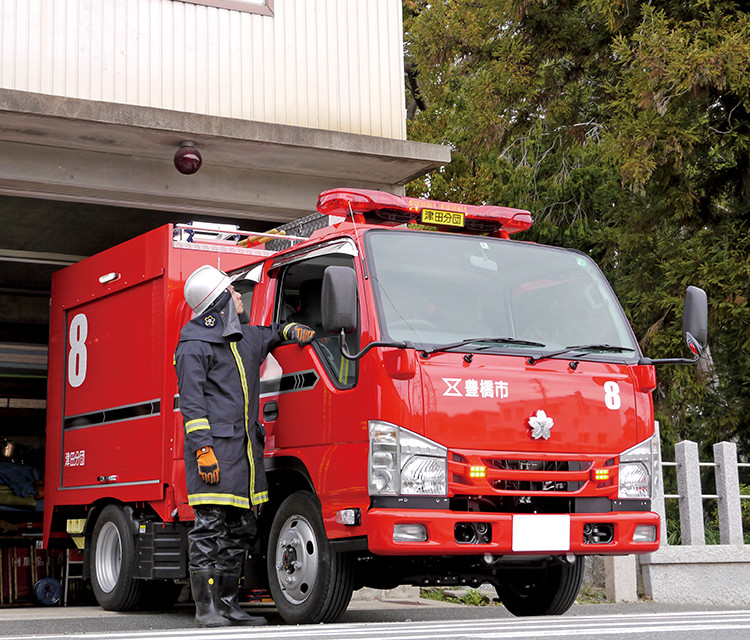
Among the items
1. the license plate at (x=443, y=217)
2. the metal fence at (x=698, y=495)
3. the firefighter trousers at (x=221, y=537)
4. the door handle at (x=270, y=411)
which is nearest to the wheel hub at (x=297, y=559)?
the firefighter trousers at (x=221, y=537)

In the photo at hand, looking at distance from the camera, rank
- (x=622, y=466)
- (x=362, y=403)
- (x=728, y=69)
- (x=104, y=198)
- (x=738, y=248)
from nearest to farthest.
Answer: (x=362, y=403)
(x=622, y=466)
(x=104, y=198)
(x=728, y=69)
(x=738, y=248)

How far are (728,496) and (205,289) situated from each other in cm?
700

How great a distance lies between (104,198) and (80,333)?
61.9 inches

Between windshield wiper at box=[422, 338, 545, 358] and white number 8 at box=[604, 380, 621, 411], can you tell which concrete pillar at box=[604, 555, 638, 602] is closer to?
white number 8 at box=[604, 380, 621, 411]

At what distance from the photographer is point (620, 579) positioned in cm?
1126

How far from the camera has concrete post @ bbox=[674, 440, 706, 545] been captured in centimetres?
1214

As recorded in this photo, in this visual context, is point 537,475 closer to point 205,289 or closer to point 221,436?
point 221,436

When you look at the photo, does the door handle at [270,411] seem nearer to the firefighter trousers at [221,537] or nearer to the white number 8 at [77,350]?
the firefighter trousers at [221,537]

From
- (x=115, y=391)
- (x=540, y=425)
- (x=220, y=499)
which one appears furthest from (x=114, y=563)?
(x=540, y=425)

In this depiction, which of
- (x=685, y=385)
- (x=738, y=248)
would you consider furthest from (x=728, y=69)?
(x=685, y=385)

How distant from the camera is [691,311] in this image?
7.41m

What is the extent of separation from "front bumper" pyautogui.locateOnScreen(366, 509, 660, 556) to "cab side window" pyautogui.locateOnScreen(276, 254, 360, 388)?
86 cm

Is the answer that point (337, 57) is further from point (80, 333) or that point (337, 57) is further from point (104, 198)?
point (80, 333)

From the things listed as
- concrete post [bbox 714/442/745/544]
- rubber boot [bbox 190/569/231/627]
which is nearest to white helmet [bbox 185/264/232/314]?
rubber boot [bbox 190/569/231/627]
